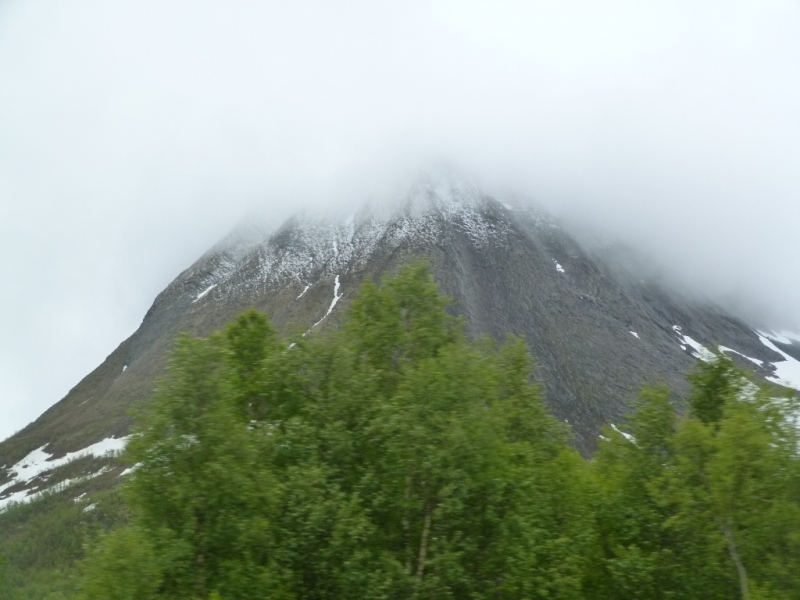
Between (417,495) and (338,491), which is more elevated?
(417,495)

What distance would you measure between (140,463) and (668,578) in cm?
1763

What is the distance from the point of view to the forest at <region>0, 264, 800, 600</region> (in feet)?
67.7

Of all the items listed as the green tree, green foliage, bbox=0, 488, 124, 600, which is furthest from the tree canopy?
green foliage, bbox=0, 488, 124, 600

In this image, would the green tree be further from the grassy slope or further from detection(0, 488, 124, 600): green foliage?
detection(0, 488, 124, 600): green foliage

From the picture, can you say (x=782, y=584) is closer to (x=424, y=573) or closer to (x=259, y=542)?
(x=424, y=573)

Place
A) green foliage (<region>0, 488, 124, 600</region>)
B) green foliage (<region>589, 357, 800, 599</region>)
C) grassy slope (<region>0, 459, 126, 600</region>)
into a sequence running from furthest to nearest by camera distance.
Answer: grassy slope (<region>0, 459, 126, 600</region>), green foliage (<region>0, 488, 124, 600</region>), green foliage (<region>589, 357, 800, 599</region>)

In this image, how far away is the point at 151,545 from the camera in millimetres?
19031

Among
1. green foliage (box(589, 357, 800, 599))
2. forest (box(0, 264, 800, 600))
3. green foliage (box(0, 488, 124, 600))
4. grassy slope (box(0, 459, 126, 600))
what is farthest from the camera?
grassy slope (box(0, 459, 126, 600))

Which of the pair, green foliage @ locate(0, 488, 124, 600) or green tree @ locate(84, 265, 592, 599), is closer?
green tree @ locate(84, 265, 592, 599)

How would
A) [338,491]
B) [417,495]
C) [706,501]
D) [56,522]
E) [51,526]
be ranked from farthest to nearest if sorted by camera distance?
[56,522] < [51,526] < [417,495] < [338,491] < [706,501]

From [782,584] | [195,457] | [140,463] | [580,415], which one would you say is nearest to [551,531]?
[782,584]

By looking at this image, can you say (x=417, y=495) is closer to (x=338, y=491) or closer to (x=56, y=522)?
(x=338, y=491)

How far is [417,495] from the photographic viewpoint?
75.3 feet

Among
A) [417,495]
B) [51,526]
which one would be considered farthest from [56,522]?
[417,495]
